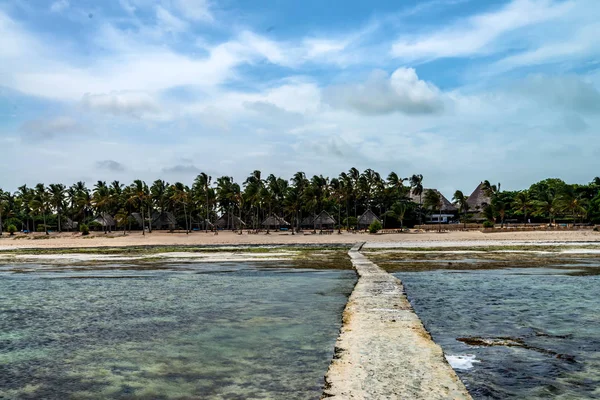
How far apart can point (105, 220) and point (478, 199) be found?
66.7m

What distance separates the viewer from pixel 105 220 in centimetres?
9256

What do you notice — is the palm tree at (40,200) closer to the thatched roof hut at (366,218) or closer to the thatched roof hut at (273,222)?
the thatched roof hut at (273,222)

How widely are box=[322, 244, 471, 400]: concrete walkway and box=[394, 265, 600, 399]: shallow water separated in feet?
1.45

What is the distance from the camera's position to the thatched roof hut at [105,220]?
92.4m

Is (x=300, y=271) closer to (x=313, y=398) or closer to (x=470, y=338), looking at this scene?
(x=470, y=338)

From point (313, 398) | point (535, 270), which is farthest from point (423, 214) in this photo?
point (313, 398)

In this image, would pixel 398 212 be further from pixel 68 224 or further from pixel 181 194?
pixel 68 224

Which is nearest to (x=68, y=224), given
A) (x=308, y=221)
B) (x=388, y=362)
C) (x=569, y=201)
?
(x=308, y=221)

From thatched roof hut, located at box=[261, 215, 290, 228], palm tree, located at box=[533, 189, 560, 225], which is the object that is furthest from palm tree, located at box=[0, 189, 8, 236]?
palm tree, located at box=[533, 189, 560, 225]

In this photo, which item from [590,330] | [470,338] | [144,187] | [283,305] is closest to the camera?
[470,338]

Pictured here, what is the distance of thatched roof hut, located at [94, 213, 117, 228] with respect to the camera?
303 ft

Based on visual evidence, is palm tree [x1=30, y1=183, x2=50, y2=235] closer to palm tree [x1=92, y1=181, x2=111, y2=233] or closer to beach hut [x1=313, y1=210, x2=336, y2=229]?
palm tree [x1=92, y1=181, x2=111, y2=233]

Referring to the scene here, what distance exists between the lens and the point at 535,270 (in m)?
21.1

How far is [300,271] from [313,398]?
1644 centimetres
